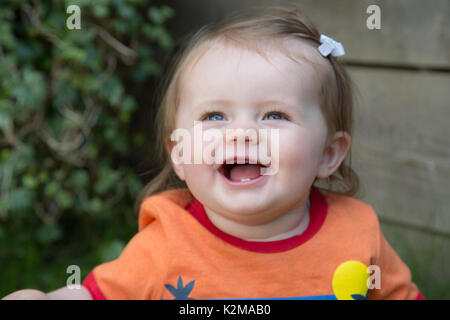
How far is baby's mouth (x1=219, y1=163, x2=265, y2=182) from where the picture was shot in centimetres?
124

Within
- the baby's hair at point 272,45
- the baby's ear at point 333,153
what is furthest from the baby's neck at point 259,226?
the baby's hair at point 272,45

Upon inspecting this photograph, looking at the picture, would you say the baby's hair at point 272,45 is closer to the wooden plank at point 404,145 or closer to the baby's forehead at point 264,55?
the baby's forehead at point 264,55

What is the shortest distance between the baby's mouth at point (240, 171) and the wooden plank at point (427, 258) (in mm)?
1012

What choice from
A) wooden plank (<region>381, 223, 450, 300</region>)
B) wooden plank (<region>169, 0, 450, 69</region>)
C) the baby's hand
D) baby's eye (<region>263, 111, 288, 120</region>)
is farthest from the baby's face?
wooden plank (<region>381, 223, 450, 300</region>)

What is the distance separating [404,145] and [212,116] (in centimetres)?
104

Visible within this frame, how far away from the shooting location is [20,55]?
2225 mm

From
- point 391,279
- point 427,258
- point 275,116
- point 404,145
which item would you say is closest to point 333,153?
point 275,116

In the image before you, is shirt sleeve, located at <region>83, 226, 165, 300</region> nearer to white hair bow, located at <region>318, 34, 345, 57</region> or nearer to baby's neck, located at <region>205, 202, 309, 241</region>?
baby's neck, located at <region>205, 202, 309, 241</region>

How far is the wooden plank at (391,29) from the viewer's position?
1903 mm

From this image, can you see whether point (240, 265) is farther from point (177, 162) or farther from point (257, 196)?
point (177, 162)

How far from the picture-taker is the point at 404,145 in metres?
2.06

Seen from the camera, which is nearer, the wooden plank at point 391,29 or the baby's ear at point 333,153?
the baby's ear at point 333,153

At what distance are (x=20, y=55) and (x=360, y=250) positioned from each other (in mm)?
1551
